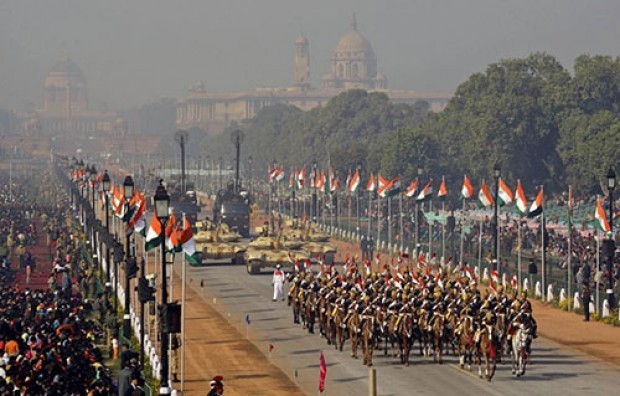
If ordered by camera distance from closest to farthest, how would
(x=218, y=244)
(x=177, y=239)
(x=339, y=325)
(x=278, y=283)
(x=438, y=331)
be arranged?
(x=438, y=331)
(x=177, y=239)
(x=339, y=325)
(x=278, y=283)
(x=218, y=244)

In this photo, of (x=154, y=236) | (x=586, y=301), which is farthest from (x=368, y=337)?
(x=586, y=301)

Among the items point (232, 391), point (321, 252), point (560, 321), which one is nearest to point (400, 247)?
point (321, 252)

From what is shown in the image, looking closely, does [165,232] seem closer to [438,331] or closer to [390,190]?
[438,331]

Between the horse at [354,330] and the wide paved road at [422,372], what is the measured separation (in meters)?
0.34

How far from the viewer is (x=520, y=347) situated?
1953 inches

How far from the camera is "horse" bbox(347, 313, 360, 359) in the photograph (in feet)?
174

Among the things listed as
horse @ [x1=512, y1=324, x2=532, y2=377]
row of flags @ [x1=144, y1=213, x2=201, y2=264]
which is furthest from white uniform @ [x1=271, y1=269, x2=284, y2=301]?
horse @ [x1=512, y1=324, x2=532, y2=377]

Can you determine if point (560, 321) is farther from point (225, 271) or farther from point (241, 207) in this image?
point (241, 207)

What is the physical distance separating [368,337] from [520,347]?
4.58m

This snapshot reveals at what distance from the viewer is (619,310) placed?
6512 centimetres

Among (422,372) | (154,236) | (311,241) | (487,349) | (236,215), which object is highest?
(154,236)

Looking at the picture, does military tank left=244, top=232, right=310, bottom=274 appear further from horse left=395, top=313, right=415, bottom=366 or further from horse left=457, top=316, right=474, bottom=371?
horse left=457, top=316, right=474, bottom=371

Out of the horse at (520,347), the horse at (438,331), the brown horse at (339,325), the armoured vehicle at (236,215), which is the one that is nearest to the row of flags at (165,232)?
the brown horse at (339,325)

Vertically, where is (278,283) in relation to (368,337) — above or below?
above
